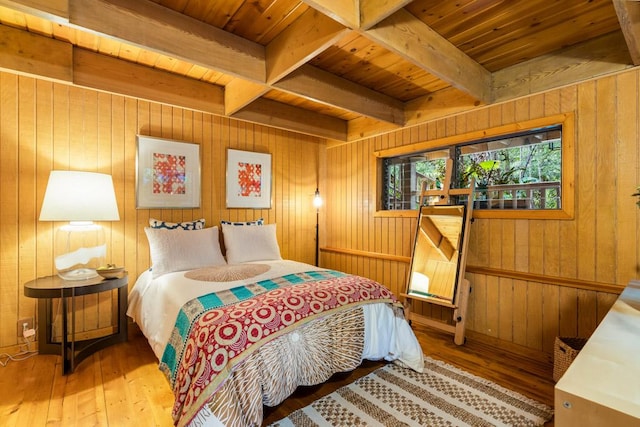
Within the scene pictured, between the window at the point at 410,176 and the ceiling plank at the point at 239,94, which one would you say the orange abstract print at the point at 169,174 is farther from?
the window at the point at 410,176

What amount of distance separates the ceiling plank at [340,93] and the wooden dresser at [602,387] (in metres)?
2.34

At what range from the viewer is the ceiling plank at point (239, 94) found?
2.56m

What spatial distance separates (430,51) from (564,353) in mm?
2225

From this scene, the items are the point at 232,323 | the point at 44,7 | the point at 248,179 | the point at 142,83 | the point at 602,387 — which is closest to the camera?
the point at 602,387

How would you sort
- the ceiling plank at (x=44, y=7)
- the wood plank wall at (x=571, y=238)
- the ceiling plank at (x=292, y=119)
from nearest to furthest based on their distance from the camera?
the ceiling plank at (x=44, y=7)
the wood plank wall at (x=571, y=238)
the ceiling plank at (x=292, y=119)

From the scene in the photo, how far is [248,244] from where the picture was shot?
10.3ft

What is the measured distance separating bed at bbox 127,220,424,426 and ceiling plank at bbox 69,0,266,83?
5.06 ft

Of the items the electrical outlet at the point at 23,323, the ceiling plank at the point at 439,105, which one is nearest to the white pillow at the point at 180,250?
the electrical outlet at the point at 23,323

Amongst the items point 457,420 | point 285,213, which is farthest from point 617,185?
point 285,213

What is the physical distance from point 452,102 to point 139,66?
2.83 m

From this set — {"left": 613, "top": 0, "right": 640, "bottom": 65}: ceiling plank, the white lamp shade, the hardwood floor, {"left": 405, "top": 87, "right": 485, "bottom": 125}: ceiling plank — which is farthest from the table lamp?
{"left": 613, "top": 0, "right": 640, "bottom": 65}: ceiling plank

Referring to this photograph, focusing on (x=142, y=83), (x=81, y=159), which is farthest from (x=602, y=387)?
(x=81, y=159)

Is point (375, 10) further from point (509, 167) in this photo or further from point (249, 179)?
point (249, 179)

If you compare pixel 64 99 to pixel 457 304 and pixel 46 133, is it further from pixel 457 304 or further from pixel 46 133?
pixel 457 304
